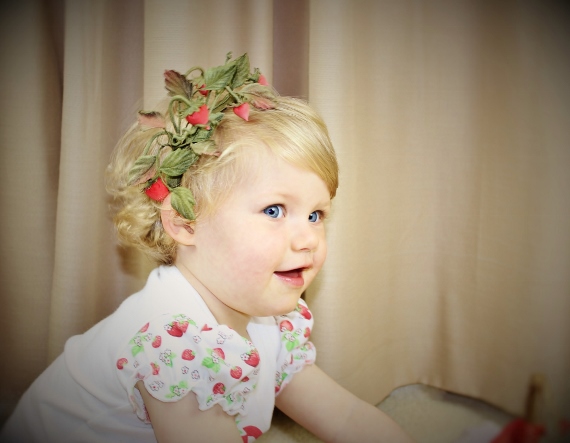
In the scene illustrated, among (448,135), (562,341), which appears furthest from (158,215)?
(562,341)

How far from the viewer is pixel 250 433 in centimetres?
78

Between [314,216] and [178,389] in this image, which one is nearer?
[178,389]

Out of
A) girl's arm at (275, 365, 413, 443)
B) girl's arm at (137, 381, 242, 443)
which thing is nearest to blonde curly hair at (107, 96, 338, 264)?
girl's arm at (137, 381, 242, 443)

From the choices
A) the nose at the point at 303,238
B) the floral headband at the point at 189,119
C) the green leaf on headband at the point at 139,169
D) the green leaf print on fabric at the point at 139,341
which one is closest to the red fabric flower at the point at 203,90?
the floral headband at the point at 189,119

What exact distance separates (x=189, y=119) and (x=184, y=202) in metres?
0.11

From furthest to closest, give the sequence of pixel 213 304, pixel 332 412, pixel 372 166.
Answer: pixel 372 166, pixel 332 412, pixel 213 304

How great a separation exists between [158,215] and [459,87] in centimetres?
66

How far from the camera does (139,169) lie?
2.19ft

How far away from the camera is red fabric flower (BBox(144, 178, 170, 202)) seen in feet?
2.23

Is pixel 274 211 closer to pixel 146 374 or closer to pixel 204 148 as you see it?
pixel 204 148

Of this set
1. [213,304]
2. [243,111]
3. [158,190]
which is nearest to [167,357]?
[213,304]

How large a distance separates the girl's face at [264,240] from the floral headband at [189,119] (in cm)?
6

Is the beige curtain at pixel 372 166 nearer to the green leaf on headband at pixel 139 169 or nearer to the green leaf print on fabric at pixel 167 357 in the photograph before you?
the green leaf on headband at pixel 139 169

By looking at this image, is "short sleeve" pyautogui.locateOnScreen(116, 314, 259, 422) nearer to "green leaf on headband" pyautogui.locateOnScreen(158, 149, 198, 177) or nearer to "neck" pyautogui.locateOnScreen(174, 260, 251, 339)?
"neck" pyautogui.locateOnScreen(174, 260, 251, 339)
